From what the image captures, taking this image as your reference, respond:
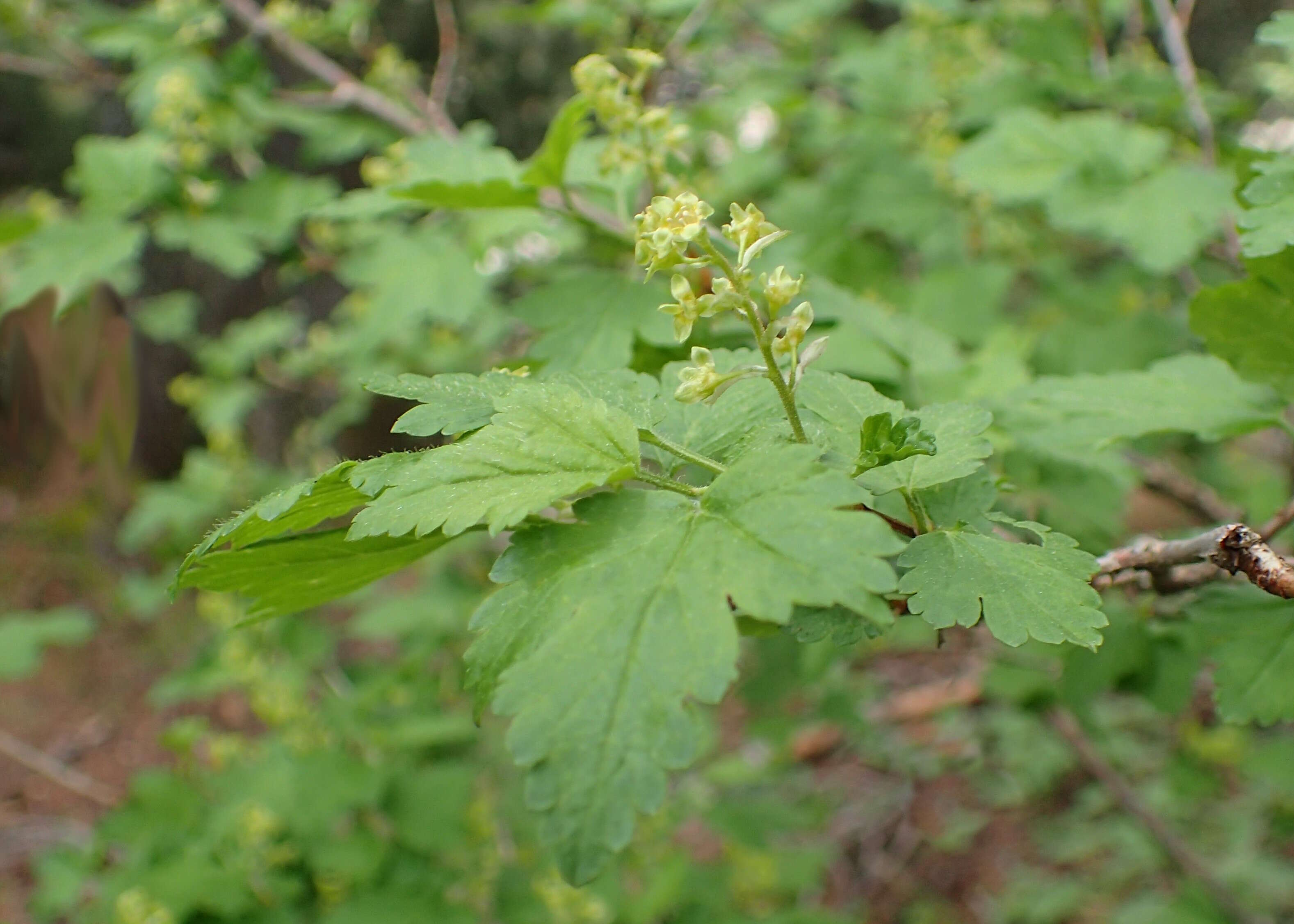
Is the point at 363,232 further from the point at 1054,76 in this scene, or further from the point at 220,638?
the point at 1054,76

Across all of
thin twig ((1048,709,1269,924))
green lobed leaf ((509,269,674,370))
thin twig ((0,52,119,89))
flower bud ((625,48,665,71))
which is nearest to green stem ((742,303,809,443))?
green lobed leaf ((509,269,674,370))

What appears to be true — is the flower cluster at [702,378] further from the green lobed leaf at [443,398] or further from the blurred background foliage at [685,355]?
the blurred background foliage at [685,355]

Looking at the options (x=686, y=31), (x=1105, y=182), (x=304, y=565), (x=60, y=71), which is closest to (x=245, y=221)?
(x=60, y=71)

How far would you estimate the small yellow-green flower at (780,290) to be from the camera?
2.39ft

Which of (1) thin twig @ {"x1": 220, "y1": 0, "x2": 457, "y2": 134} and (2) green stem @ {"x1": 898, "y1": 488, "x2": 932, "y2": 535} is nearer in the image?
(2) green stem @ {"x1": 898, "y1": 488, "x2": 932, "y2": 535}

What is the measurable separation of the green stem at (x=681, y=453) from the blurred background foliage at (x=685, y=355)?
251 mm

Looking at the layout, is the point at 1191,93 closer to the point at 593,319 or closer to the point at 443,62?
the point at 593,319

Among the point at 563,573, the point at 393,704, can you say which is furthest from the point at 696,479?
the point at 393,704

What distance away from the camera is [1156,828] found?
2262 mm

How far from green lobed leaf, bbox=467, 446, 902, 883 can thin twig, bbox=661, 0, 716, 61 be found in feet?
5.28

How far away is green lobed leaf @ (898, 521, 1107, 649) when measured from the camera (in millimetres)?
674

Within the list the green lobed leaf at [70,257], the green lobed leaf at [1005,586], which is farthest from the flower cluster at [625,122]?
the green lobed leaf at [70,257]

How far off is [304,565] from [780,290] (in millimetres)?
472

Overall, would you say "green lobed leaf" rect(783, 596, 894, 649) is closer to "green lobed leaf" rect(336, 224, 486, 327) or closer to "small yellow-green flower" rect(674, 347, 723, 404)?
"small yellow-green flower" rect(674, 347, 723, 404)
